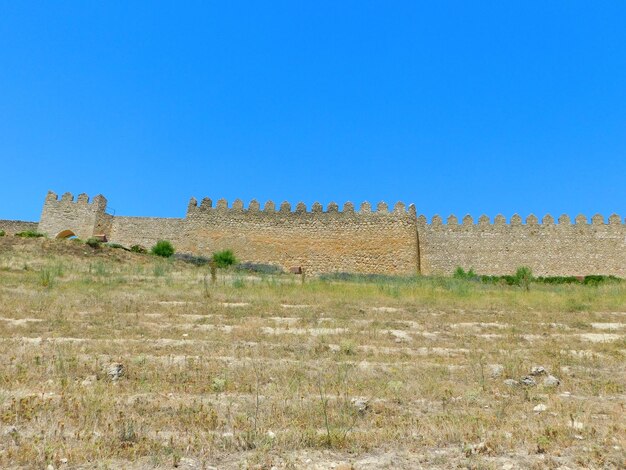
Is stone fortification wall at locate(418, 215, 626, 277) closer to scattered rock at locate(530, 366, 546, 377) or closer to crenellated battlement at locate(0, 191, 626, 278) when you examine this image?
crenellated battlement at locate(0, 191, 626, 278)

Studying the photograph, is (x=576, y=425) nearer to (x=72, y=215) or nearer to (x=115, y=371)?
(x=115, y=371)

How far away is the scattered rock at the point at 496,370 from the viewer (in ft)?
19.6

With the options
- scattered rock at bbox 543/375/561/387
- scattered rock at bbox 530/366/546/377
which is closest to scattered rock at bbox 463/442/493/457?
scattered rock at bbox 543/375/561/387

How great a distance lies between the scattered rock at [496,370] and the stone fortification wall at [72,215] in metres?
28.4

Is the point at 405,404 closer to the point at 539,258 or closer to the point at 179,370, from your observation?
the point at 179,370

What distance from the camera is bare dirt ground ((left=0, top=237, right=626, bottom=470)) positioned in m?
3.61

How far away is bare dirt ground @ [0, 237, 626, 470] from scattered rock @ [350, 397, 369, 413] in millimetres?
16

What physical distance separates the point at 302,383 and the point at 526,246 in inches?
1014

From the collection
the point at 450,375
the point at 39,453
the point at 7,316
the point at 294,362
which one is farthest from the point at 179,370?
the point at 7,316

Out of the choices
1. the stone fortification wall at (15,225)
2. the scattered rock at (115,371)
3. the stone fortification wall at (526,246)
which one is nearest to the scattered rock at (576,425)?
the scattered rock at (115,371)

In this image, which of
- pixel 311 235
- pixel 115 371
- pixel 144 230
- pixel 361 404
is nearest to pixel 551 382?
pixel 361 404

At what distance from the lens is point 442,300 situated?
12367 millimetres

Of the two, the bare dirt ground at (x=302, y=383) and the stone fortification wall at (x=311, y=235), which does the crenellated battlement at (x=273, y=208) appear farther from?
the bare dirt ground at (x=302, y=383)

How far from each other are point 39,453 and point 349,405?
238cm
